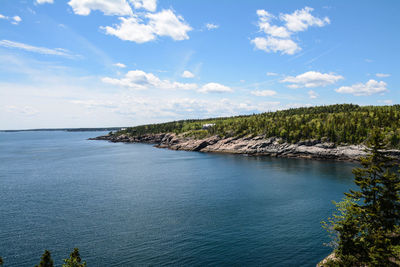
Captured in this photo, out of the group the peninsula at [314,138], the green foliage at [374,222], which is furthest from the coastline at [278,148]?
the green foliage at [374,222]

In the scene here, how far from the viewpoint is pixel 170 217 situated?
5256 centimetres

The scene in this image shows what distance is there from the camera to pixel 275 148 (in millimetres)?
154500

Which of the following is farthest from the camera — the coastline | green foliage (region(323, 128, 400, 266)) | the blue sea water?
the coastline

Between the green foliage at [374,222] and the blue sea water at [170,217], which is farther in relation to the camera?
the blue sea water at [170,217]

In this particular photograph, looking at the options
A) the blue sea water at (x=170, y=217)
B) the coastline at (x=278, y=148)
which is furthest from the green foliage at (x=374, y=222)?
the coastline at (x=278, y=148)

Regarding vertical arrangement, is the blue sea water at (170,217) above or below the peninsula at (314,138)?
below

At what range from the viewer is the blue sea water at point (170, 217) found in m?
37.8

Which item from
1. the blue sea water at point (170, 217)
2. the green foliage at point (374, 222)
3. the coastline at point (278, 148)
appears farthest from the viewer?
the coastline at point (278, 148)

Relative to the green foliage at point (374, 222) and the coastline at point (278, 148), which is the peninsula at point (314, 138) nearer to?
the coastline at point (278, 148)

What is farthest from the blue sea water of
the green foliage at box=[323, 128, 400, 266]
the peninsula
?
the peninsula

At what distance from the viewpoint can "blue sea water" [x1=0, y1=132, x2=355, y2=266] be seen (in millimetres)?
37750

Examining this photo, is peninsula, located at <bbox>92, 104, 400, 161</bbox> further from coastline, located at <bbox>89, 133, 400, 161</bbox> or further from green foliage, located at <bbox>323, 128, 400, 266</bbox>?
green foliage, located at <bbox>323, 128, 400, 266</bbox>

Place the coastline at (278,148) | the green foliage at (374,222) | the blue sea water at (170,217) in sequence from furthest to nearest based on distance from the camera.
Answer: the coastline at (278,148) < the blue sea water at (170,217) < the green foliage at (374,222)

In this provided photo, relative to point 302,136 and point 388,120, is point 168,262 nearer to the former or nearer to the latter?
point 302,136
